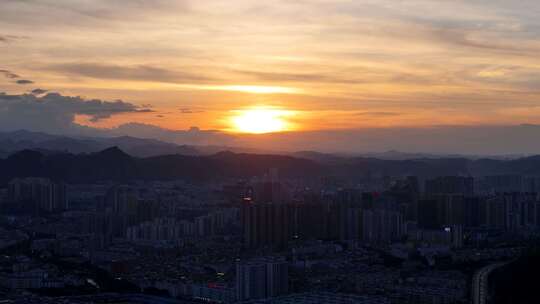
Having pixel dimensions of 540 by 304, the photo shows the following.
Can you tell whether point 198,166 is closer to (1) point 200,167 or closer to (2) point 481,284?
(1) point 200,167

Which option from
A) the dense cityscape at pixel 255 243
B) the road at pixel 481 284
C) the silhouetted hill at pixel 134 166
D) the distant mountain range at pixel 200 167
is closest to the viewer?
the road at pixel 481 284

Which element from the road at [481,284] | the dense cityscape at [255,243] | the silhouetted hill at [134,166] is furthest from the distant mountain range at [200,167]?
the road at [481,284]

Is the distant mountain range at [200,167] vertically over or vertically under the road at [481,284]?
over

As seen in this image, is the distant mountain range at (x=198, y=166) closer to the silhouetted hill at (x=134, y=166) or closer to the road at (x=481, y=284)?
the silhouetted hill at (x=134, y=166)

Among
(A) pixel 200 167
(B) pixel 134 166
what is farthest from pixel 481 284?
(A) pixel 200 167

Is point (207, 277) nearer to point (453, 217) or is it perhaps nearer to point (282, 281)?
point (282, 281)
